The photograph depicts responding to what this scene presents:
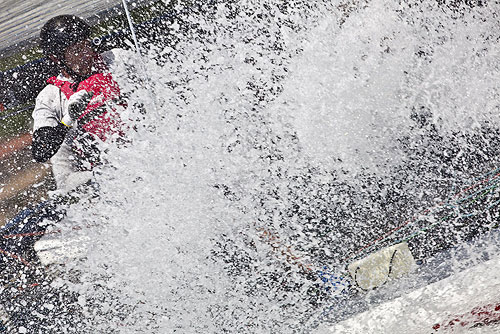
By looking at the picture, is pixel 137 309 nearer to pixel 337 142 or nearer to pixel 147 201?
pixel 147 201

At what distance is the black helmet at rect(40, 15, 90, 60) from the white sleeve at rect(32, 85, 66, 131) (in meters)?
0.19


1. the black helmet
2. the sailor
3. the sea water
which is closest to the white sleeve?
the sailor

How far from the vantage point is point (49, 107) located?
1778 mm

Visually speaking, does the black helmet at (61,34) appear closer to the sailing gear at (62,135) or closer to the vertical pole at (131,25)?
the sailing gear at (62,135)

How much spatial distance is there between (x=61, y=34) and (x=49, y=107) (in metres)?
0.37

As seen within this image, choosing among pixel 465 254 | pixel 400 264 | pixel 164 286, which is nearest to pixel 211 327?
pixel 164 286

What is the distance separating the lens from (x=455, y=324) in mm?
1803

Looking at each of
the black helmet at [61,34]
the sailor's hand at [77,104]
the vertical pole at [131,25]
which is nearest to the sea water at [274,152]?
the vertical pole at [131,25]

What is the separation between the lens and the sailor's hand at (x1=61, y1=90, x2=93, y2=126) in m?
1.72

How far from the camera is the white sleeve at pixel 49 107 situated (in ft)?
5.74

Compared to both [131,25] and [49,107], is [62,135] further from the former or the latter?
[131,25]

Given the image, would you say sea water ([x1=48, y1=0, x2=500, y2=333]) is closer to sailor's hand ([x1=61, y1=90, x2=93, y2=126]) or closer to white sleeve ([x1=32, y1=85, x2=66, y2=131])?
sailor's hand ([x1=61, y1=90, x2=93, y2=126])

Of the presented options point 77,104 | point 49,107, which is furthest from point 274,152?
point 49,107

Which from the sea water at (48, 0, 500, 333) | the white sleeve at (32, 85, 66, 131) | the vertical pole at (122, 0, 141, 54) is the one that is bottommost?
the sea water at (48, 0, 500, 333)
